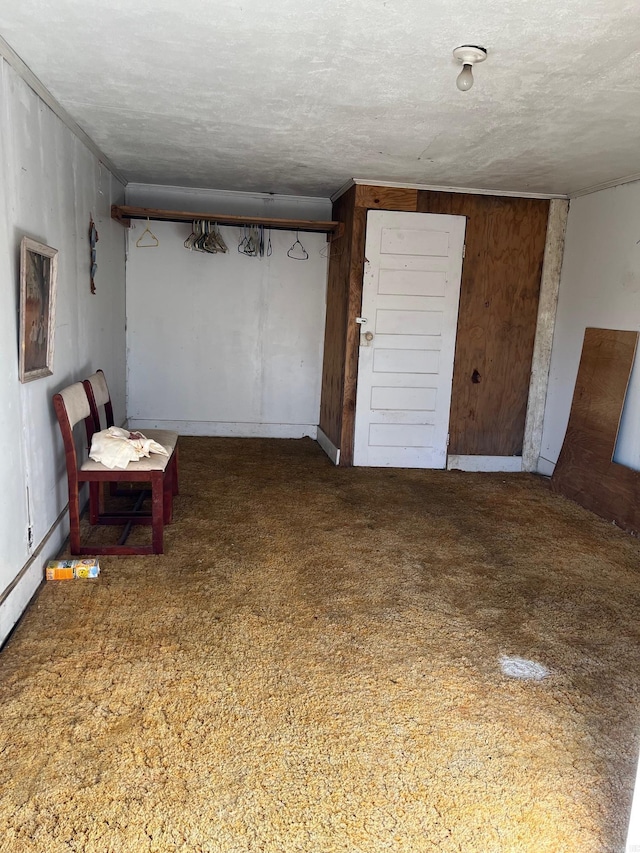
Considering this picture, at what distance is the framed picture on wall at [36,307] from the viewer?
270cm

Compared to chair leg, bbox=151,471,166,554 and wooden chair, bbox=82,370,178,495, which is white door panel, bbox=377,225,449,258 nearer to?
wooden chair, bbox=82,370,178,495

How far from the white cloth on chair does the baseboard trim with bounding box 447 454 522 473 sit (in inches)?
119

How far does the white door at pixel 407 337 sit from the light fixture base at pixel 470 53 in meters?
2.65

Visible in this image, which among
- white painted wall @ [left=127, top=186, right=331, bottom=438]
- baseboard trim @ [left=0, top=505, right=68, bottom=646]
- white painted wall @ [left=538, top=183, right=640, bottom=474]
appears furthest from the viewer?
white painted wall @ [left=127, top=186, right=331, bottom=438]

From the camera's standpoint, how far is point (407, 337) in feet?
17.5

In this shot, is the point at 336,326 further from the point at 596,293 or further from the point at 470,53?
the point at 470,53

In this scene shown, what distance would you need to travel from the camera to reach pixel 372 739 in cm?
202

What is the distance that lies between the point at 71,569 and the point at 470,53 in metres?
2.91

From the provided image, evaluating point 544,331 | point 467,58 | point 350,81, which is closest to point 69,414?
point 350,81

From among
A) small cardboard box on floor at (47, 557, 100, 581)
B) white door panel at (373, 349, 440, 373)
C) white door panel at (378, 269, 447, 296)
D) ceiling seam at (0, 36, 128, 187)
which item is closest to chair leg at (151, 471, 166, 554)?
small cardboard box on floor at (47, 557, 100, 581)

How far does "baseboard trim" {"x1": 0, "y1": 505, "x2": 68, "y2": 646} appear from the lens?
8.21 ft

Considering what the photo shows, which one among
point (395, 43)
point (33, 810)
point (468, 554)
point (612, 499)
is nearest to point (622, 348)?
point (612, 499)

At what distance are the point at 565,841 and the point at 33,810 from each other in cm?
145

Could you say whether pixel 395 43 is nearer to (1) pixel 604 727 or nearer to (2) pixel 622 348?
(1) pixel 604 727
